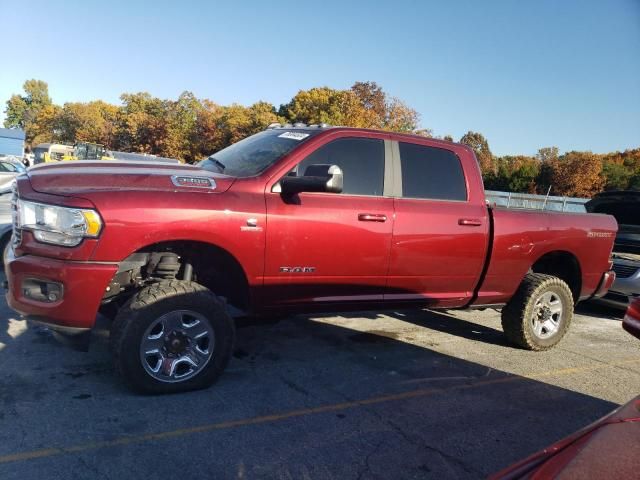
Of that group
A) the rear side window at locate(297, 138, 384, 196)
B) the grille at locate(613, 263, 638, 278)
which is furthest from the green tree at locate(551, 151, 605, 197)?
the rear side window at locate(297, 138, 384, 196)

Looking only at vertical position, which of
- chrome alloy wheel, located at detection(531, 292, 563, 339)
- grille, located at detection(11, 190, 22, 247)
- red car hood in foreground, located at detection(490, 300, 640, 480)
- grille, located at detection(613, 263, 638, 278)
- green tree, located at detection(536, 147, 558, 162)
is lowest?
chrome alloy wheel, located at detection(531, 292, 563, 339)

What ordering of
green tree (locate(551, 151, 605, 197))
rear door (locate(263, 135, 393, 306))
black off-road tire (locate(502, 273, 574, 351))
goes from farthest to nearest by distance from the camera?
green tree (locate(551, 151, 605, 197)) < black off-road tire (locate(502, 273, 574, 351)) < rear door (locate(263, 135, 393, 306))

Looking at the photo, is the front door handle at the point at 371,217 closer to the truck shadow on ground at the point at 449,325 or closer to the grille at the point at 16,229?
the truck shadow on ground at the point at 449,325

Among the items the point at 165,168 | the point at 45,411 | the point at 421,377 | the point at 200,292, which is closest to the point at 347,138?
the point at 165,168

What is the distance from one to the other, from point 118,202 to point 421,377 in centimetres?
286

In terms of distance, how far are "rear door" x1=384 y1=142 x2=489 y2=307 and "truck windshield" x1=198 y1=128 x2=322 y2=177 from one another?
96 centimetres

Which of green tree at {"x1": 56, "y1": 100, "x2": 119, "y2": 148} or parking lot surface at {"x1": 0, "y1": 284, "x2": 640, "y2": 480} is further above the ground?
green tree at {"x1": 56, "y1": 100, "x2": 119, "y2": 148}

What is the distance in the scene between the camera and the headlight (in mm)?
3246

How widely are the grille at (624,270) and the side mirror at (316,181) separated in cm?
589

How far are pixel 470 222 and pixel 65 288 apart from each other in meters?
3.44

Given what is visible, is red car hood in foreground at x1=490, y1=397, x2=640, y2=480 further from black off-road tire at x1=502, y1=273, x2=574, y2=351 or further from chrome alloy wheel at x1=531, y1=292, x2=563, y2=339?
chrome alloy wheel at x1=531, y1=292, x2=563, y2=339

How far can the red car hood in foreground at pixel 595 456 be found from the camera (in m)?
1.36

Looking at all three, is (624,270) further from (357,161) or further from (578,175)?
(578,175)

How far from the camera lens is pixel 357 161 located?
4379mm
